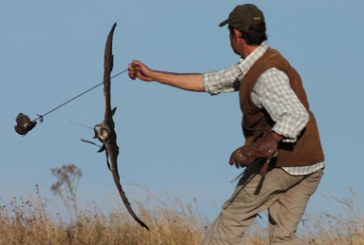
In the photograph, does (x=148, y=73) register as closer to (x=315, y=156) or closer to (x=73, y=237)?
(x=315, y=156)

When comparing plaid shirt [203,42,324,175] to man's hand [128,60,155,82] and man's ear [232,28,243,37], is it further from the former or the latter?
man's hand [128,60,155,82]

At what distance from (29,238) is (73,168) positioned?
7008 millimetres

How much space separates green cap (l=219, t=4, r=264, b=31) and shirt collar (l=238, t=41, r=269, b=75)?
16 cm

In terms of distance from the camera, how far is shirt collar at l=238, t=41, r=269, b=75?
6.77 m

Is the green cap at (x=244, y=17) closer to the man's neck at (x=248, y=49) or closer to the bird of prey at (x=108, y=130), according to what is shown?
the man's neck at (x=248, y=49)

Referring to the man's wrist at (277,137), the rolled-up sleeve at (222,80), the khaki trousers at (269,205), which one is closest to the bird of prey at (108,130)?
the rolled-up sleeve at (222,80)

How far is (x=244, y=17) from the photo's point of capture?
6.71m

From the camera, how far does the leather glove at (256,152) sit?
6.42 m

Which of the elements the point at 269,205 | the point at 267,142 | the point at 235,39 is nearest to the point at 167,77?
the point at 235,39

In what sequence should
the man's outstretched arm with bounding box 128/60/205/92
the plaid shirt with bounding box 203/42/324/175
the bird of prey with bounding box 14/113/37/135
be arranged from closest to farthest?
the plaid shirt with bounding box 203/42/324/175 < the man's outstretched arm with bounding box 128/60/205/92 < the bird of prey with bounding box 14/113/37/135

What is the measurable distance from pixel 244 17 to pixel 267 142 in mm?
823

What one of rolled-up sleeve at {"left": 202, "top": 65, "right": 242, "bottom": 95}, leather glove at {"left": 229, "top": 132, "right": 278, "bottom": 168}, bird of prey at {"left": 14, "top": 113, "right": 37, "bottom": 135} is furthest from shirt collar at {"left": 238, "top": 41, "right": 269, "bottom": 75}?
bird of prey at {"left": 14, "top": 113, "right": 37, "bottom": 135}

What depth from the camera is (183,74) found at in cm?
748

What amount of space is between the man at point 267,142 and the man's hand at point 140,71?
616 mm
